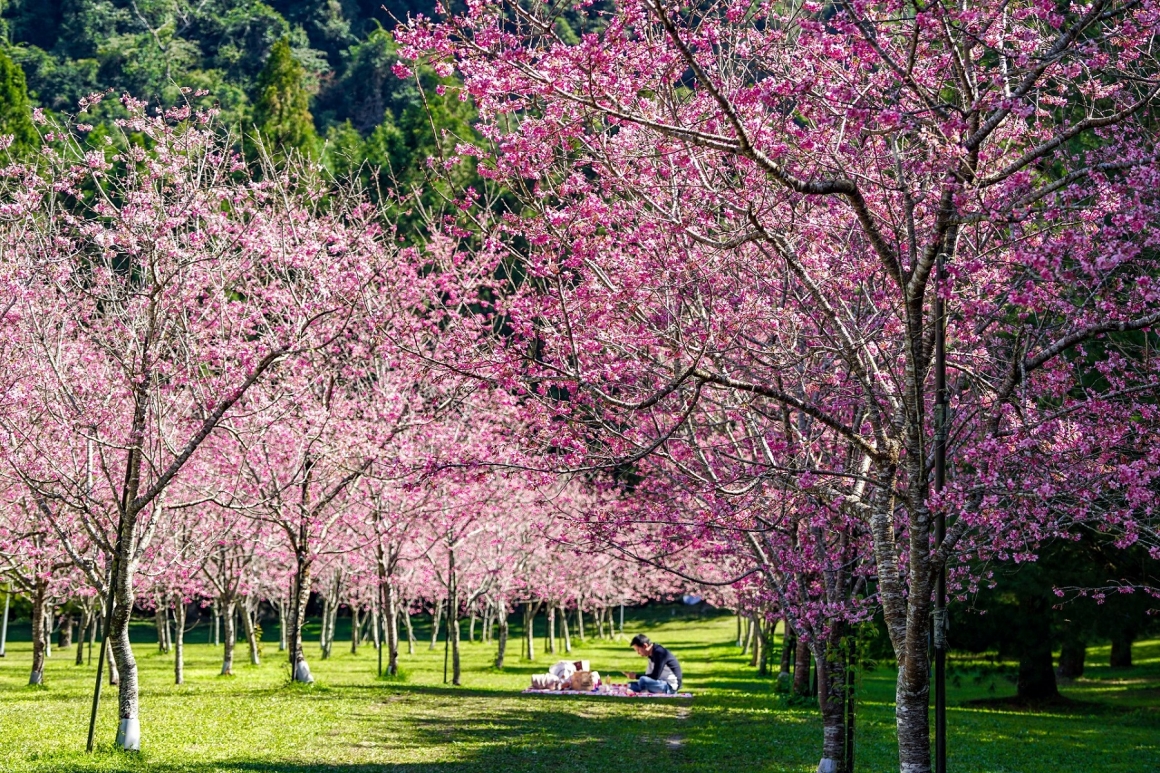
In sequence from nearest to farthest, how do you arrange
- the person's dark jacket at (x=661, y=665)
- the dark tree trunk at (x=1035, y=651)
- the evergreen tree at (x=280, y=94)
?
1. the dark tree trunk at (x=1035, y=651)
2. the person's dark jacket at (x=661, y=665)
3. the evergreen tree at (x=280, y=94)

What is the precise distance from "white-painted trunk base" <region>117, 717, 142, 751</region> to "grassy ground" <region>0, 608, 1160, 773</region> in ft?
0.53

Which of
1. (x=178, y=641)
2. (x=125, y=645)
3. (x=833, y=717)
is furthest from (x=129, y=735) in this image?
(x=178, y=641)

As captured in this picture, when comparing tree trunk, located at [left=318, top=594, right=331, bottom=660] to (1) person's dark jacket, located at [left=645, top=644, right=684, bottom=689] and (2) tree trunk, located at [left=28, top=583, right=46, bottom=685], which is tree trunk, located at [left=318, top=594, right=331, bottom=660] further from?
(1) person's dark jacket, located at [left=645, top=644, right=684, bottom=689]

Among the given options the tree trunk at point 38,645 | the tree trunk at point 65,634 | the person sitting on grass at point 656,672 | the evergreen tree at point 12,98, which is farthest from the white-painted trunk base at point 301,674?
the evergreen tree at point 12,98

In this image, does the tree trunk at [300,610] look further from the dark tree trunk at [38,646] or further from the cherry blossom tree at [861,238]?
the cherry blossom tree at [861,238]

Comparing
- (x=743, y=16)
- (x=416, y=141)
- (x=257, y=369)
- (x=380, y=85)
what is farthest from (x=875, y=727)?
(x=380, y=85)

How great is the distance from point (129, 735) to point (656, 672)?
494 inches


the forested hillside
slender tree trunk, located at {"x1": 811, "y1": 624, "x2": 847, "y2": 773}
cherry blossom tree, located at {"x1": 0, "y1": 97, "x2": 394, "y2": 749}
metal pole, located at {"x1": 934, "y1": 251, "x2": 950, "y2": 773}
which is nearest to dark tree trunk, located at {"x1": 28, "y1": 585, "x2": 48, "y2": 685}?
cherry blossom tree, located at {"x1": 0, "y1": 97, "x2": 394, "y2": 749}

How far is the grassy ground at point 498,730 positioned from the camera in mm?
12609

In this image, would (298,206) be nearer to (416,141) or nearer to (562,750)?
(562,750)

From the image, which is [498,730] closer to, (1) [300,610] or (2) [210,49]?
(1) [300,610]

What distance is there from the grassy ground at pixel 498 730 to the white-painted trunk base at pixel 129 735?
Result: 0.53ft

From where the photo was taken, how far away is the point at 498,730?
53.0ft

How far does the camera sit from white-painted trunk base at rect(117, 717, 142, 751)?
1208 cm
